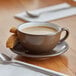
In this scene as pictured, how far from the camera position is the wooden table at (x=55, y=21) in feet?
2.88

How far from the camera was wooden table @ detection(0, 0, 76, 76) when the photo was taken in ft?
2.88

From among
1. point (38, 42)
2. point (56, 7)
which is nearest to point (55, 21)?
point (56, 7)

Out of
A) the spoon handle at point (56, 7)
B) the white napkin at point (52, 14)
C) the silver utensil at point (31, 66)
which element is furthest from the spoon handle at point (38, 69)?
the spoon handle at point (56, 7)

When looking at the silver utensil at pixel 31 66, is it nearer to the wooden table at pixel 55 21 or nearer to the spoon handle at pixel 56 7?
the wooden table at pixel 55 21

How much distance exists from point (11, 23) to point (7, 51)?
0.34m

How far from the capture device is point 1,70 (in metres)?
0.81

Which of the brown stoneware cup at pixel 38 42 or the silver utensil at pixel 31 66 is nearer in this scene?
the silver utensil at pixel 31 66

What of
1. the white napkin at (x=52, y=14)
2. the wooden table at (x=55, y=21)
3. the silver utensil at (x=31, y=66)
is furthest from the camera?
the white napkin at (x=52, y=14)

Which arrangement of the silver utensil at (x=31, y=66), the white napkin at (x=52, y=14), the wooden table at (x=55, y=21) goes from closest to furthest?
the silver utensil at (x=31, y=66) → the wooden table at (x=55, y=21) → the white napkin at (x=52, y=14)

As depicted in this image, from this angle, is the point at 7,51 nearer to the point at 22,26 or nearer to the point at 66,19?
the point at 22,26

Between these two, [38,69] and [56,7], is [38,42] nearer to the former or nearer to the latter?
[38,69]

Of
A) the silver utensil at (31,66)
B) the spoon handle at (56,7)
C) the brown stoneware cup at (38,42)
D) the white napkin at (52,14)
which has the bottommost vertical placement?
the white napkin at (52,14)

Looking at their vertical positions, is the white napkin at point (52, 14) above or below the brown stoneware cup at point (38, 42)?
below

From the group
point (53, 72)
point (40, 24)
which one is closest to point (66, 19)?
point (40, 24)
